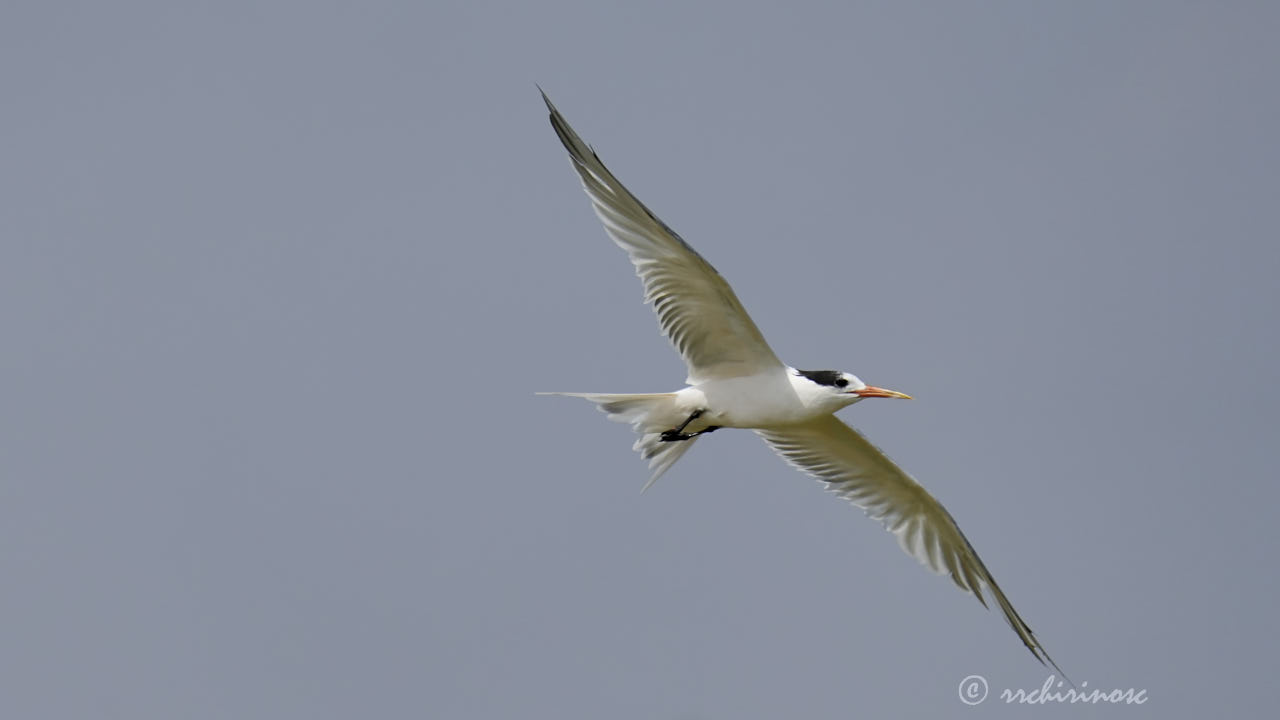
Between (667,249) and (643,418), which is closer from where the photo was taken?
(667,249)

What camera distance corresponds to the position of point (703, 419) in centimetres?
894

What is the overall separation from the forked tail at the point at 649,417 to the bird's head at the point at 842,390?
904mm

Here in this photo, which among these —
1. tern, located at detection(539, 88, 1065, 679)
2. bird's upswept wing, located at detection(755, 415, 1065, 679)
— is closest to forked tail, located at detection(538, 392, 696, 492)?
tern, located at detection(539, 88, 1065, 679)

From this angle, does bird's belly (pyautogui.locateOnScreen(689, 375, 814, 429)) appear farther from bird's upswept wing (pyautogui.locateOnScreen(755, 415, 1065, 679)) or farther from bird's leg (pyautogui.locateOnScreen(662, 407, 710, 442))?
bird's upswept wing (pyautogui.locateOnScreen(755, 415, 1065, 679))

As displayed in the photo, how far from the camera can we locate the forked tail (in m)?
8.84

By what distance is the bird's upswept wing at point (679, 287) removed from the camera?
26.8 ft

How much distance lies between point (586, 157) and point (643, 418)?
178 cm

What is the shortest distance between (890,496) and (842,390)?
1.77 m

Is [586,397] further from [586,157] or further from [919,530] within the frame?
[919,530]

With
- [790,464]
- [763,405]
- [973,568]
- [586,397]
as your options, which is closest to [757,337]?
[763,405]

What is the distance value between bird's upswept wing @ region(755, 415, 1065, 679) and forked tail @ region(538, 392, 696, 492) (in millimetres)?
1050

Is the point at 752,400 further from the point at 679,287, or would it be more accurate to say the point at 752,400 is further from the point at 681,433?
the point at 679,287

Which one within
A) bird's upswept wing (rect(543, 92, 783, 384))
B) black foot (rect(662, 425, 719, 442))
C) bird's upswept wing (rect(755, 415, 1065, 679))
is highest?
bird's upswept wing (rect(543, 92, 783, 384))

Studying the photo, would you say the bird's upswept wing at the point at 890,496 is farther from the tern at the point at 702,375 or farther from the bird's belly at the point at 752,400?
the bird's belly at the point at 752,400
